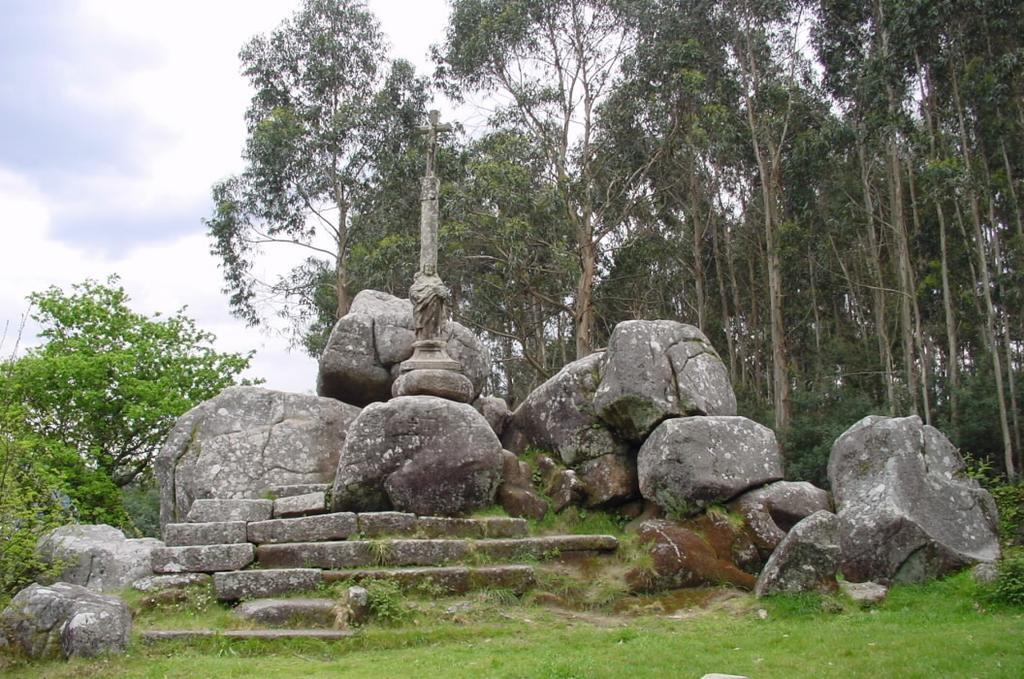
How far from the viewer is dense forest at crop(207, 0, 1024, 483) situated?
24.0 meters

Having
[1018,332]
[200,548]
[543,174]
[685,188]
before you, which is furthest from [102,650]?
[1018,332]

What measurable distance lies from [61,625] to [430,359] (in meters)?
6.55

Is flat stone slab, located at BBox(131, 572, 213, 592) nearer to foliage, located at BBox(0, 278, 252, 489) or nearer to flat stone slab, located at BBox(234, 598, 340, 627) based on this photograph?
flat stone slab, located at BBox(234, 598, 340, 627)

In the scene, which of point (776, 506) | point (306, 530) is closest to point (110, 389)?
point (306, 530)

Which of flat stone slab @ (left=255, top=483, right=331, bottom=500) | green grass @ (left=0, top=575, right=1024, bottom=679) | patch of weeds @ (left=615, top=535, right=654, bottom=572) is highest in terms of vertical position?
flat stone slab @ (left=255, top=483, right=331, bottom=500)

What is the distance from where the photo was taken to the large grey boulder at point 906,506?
10.5 meters

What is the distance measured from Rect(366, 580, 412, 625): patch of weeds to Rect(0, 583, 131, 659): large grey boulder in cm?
217

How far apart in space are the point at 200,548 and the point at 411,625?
2790 mm

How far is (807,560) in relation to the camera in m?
9.61

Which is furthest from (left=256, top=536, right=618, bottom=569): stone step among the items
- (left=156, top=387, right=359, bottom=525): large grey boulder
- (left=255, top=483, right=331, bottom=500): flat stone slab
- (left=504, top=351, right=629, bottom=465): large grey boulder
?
(left=156, top=387, right=359, bottom=525): large grey boulder

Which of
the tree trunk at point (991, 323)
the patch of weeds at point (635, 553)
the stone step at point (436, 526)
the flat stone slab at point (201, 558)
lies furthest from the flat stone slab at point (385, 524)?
the tree trunk at point (991, 323)

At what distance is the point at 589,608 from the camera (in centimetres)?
987

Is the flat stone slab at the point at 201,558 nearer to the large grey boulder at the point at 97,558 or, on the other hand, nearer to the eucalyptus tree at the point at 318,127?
the large grey boulder at the point at 97,558

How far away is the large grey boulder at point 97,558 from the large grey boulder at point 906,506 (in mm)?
8312
